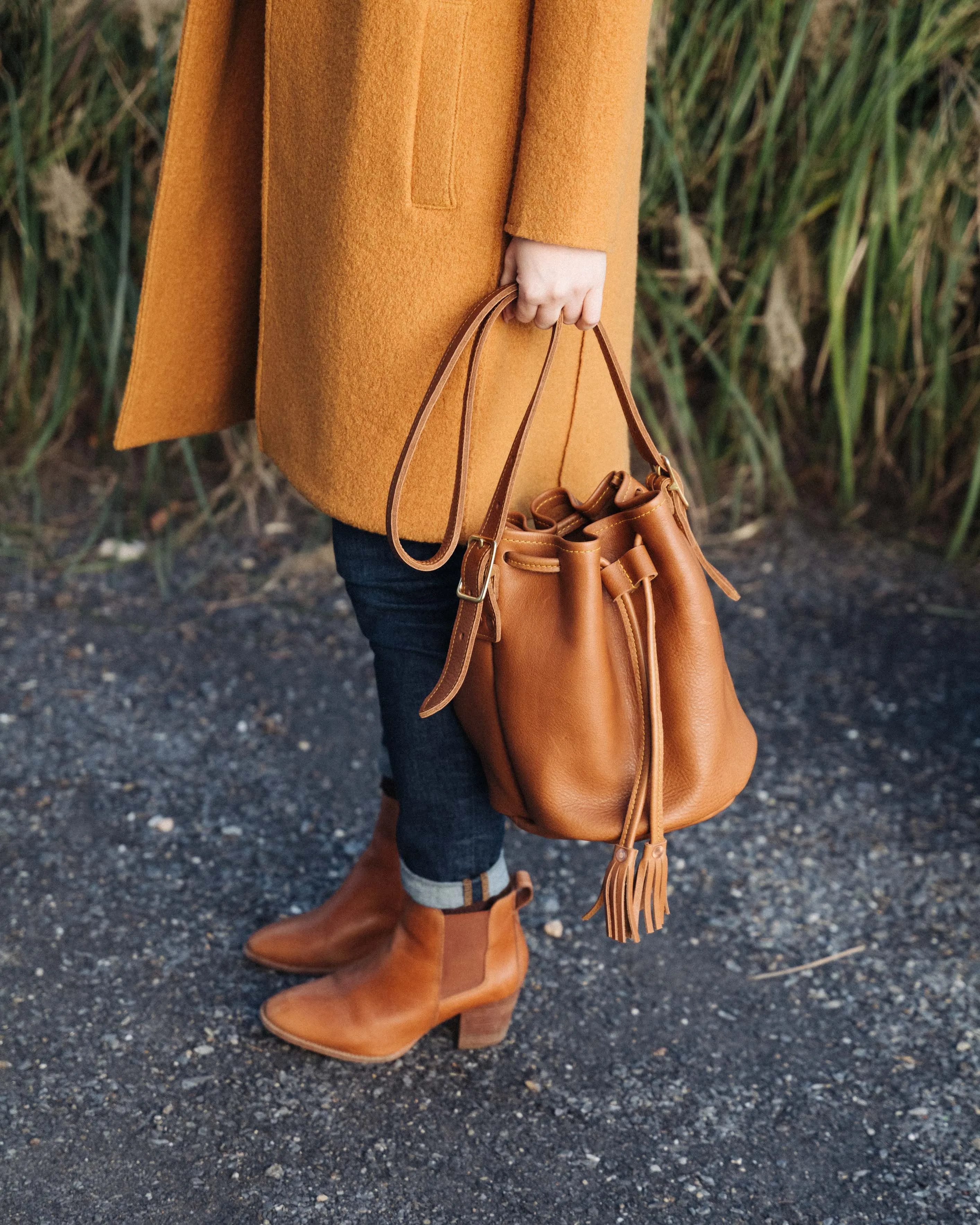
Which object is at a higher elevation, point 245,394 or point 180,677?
point 245,394

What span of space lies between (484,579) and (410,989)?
62 centimetres

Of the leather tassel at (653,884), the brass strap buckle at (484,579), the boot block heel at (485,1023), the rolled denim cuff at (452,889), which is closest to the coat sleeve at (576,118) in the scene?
the brass strap buckle at (484,579)

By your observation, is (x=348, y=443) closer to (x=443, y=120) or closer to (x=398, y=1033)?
(x=443, y=120)

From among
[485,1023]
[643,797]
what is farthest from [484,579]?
[485,1023]

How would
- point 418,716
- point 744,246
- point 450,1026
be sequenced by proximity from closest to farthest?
point 418,716 → point 450,1026 → point 744,246

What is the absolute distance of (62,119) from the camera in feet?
8.30

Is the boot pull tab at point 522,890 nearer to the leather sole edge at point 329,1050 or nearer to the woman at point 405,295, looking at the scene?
the woman at point 405,295

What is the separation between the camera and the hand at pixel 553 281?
106 cm

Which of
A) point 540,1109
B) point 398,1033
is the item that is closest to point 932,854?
point 540,1109

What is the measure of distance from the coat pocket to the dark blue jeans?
36cm

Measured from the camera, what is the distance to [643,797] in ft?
3.67

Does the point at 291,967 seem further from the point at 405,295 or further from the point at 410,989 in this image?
the point at 405,295

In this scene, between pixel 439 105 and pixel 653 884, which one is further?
pixel 653 884

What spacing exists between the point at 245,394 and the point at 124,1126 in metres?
0.90
